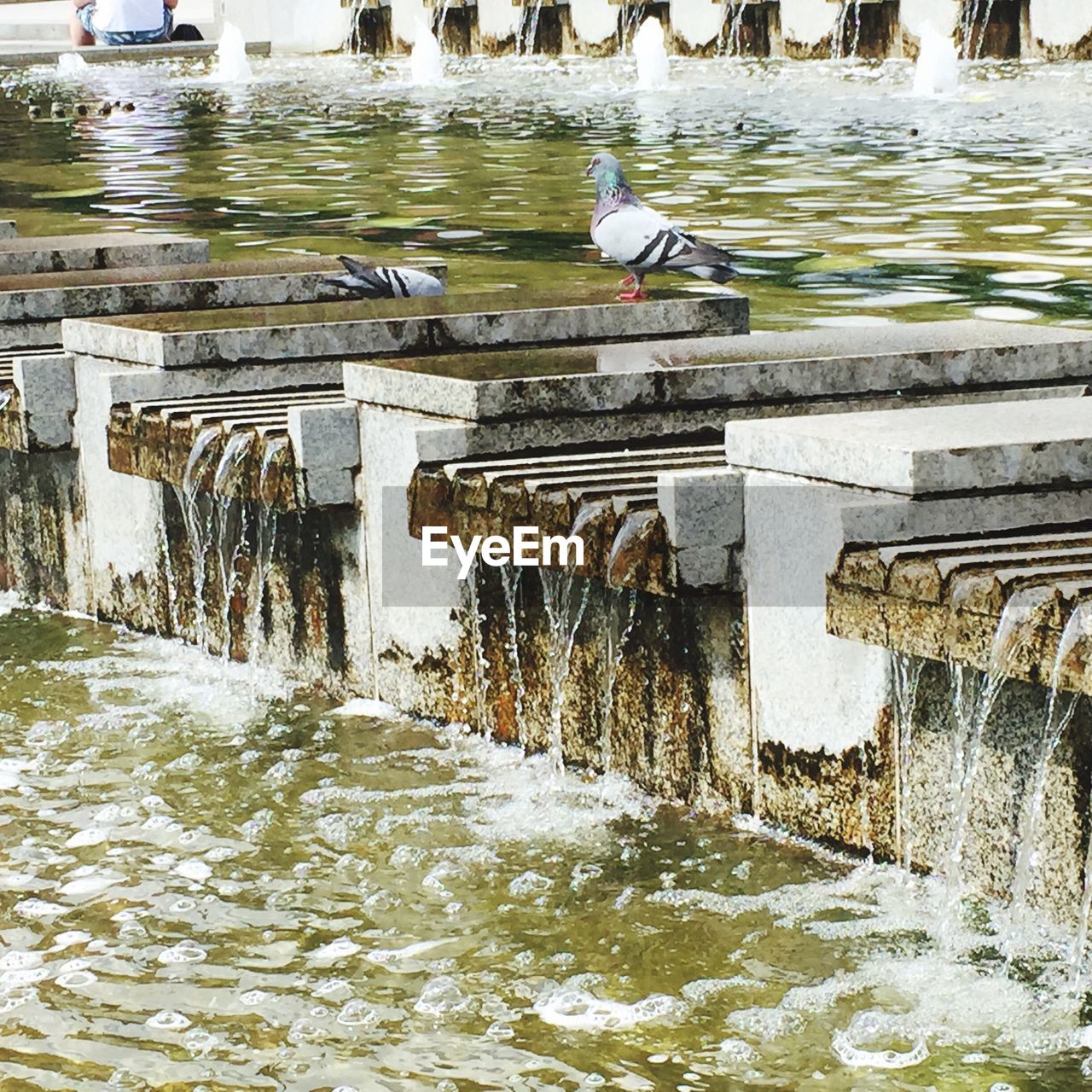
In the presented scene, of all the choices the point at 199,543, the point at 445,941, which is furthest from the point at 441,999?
the point at 199,543

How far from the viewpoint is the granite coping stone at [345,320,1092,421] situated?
759cm

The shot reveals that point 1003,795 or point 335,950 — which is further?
point 335,950

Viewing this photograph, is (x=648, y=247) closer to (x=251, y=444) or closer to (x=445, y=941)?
(x=251, y=444)

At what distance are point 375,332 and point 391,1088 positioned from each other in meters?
4.41

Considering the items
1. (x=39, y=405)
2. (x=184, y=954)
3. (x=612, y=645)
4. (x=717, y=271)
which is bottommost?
(x=184, y=954)

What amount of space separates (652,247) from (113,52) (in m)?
31.1

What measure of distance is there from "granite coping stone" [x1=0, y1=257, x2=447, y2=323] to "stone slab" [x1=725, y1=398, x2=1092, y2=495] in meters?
4.39

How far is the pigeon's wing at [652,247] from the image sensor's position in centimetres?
986

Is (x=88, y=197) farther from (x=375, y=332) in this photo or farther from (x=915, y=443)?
(x=915, y=443)

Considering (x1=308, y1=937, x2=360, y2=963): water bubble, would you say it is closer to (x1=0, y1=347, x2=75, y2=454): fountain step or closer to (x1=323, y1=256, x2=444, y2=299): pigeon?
(x1=0, y1=347, x2=75, y2=454): fountain step

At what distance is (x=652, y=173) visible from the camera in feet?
66.9

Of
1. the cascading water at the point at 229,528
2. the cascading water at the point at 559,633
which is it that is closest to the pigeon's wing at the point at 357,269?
the cascading water at the point at 229,528

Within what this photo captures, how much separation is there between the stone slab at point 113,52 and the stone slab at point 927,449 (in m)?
34.3

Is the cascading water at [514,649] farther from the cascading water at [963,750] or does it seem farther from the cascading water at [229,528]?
the cascading water at [963,750]
